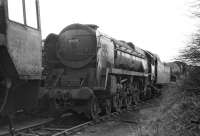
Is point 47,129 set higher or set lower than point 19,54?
lower

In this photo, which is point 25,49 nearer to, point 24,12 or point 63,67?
point 24,12

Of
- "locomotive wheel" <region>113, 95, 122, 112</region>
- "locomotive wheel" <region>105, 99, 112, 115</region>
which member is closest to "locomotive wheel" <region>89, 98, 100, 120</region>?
"locomotive wheel" <region>105, 99, 112, 115</region>

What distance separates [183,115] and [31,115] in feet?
21.4

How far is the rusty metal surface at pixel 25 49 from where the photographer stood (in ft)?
15.9

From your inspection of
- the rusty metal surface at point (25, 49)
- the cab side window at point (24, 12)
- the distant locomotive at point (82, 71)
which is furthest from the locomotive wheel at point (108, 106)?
the cab side window at point (24, 12)

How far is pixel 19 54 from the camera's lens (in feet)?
16.5

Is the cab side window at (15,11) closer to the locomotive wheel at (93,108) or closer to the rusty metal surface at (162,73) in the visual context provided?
the locomotive wheel at (93,108)

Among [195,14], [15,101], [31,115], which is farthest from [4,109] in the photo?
[31,115]

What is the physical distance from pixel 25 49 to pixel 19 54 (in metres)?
0.25

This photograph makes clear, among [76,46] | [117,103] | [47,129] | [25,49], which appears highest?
[76,46]

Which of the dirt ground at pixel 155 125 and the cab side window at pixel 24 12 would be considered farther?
the dirt ground at pixel 155 125

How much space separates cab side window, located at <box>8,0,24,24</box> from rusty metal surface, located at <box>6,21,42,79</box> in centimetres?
11

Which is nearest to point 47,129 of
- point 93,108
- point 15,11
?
point 93,108

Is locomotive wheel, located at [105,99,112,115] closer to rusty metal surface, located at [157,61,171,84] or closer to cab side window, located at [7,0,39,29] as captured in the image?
cab side window, located at [7,0,39,29]
